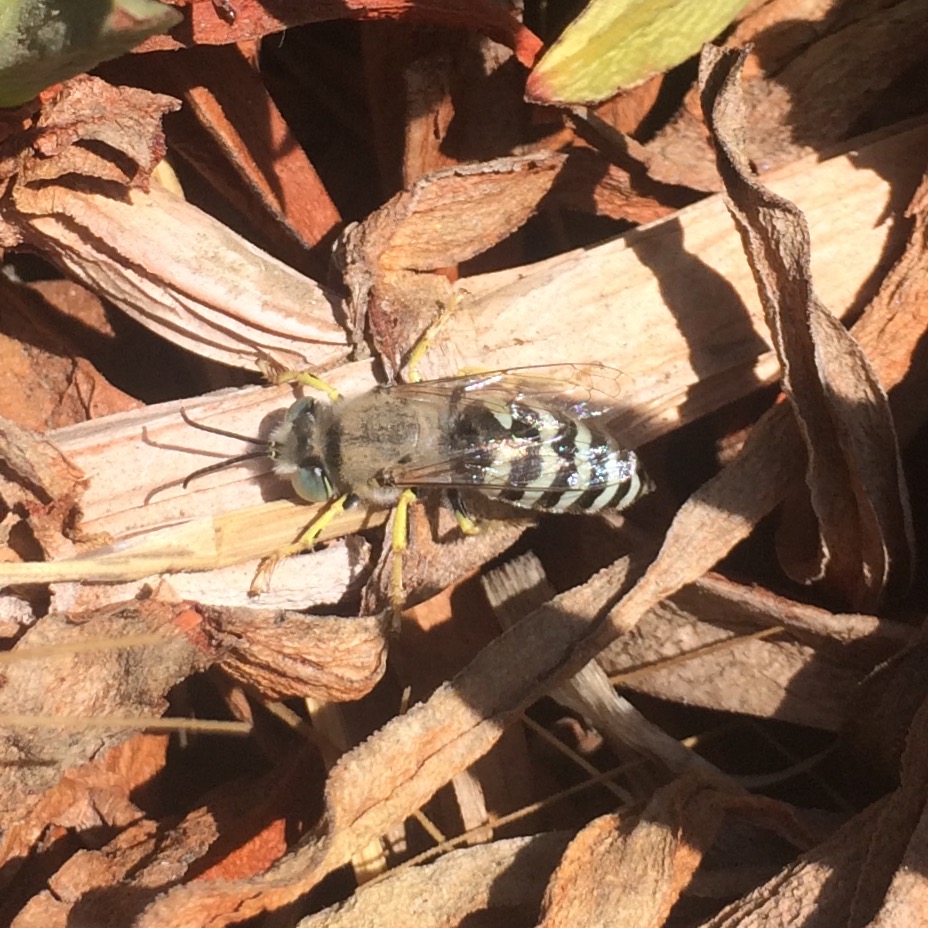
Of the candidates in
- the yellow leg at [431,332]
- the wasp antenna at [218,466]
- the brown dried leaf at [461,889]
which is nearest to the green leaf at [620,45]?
the yellow leg at [431,332]

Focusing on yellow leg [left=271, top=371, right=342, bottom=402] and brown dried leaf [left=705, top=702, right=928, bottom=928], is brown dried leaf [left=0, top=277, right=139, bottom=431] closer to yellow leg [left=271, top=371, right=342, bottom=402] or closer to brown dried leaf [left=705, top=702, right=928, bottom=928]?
yellow leg [left=271, top=371, right=342, bottom=402]

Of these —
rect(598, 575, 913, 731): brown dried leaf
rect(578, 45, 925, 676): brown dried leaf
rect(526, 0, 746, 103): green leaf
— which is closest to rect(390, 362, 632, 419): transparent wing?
rect(578, 45, 925, 676): brown dried leaf

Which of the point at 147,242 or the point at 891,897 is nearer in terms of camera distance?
the point at 891,897

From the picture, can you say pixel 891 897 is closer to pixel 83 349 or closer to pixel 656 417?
pixel 656 417

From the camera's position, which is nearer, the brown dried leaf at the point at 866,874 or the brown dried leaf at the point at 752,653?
the brown dried leaf at the point at 866,874

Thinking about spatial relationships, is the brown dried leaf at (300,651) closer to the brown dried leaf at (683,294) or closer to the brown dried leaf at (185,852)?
the brown dried leaf at (185,852)

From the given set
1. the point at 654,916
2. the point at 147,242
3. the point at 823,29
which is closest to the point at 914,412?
the point at 823,29
